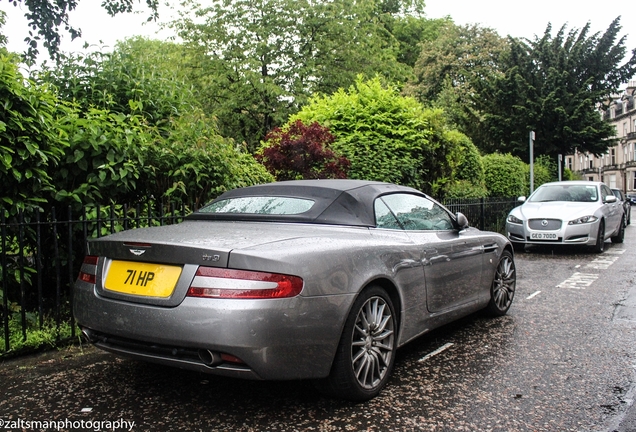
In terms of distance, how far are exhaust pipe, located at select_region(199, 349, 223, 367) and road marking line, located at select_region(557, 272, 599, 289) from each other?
6.40m

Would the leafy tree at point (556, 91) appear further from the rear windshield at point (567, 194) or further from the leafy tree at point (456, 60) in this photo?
the rear windshield at point (567, 194)

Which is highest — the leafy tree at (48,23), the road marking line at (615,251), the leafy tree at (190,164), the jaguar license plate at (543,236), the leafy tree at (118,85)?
the leafy tree at (48,23)

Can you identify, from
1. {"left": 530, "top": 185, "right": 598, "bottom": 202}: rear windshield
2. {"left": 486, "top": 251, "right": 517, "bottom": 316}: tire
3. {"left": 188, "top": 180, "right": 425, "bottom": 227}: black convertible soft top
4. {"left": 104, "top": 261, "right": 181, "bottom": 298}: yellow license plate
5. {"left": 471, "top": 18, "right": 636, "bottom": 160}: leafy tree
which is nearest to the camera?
{"left": 104, "top": 261, "right": 181, "bottom": 298}: yellow license plate

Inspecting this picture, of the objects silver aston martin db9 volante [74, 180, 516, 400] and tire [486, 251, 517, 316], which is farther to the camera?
tire [486, 251, 517, 316]

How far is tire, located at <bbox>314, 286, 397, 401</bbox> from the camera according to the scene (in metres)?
3.39

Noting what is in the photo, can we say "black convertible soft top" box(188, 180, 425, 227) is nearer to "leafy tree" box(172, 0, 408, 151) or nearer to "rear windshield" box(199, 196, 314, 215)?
"rear windshield" box(199, 196, 314, 215)

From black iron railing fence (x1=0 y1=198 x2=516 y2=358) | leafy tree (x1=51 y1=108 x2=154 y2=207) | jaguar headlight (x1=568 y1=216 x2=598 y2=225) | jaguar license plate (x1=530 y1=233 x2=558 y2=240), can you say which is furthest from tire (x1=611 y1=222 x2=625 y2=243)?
leafy tree (x1=51 y1=108 x2=154 y2=207)

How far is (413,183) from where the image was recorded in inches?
443

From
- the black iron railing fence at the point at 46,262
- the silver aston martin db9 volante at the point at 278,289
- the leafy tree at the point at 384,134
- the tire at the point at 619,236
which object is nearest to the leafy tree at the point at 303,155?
the leafy tree at the point at 384,134

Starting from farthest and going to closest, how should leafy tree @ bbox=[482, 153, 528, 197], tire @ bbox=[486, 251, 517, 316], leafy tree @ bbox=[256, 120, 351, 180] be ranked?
leafy tree @ bbox=[482, 153, 528, 197] < leafy tree @ bbox=[256, 120, 351, 180] < tire @ bbox=[486, 251, 517, 316]

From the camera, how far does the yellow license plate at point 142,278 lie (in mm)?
3205

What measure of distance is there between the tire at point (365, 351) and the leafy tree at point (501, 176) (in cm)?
1634

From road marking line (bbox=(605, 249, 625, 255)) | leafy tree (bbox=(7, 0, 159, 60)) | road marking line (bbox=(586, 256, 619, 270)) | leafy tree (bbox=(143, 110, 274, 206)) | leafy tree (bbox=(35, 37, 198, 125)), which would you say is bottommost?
road marking line (bbox=(605, 249, 625, 255))

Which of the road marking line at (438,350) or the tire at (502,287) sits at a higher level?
the tire at (502,287)
